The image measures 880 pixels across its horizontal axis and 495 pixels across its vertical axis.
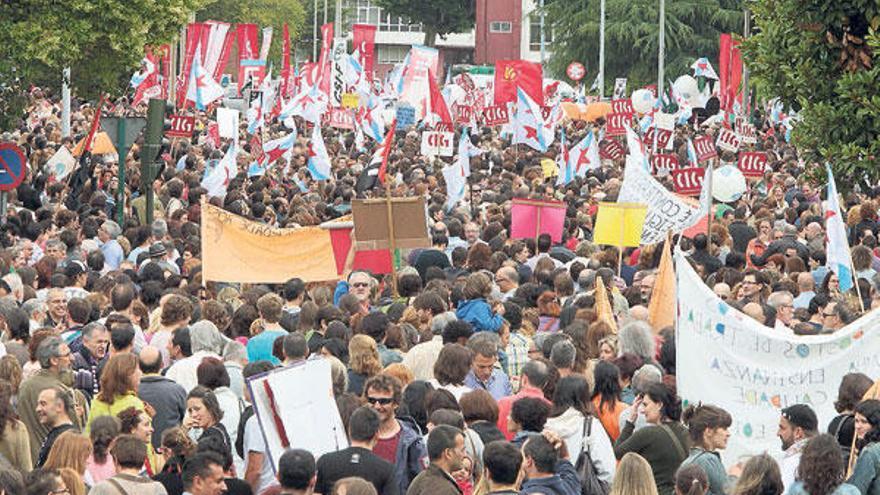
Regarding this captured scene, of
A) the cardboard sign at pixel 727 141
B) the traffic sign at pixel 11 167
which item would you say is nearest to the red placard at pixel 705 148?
the cardboard sign at pixel 727 141

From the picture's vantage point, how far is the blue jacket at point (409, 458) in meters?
10.6

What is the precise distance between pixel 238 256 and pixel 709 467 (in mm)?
9206

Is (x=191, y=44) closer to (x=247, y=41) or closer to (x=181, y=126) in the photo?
(x=181, y=126)

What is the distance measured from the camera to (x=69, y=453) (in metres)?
9.84

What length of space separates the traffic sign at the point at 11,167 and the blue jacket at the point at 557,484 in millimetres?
13965

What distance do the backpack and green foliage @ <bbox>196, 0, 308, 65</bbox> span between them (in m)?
64.2

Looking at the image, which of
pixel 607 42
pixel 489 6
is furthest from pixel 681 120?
pixel 489 6

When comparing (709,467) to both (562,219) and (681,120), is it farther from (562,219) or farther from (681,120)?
(681,120)

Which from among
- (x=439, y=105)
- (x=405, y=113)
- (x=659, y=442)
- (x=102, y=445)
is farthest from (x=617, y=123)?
(x=102, y=445)

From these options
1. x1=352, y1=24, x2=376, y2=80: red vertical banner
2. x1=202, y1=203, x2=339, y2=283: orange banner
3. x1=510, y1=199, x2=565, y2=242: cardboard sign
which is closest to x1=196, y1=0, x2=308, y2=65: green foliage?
x1=352, y1=24, x2=376, y2=80: red vertical banner

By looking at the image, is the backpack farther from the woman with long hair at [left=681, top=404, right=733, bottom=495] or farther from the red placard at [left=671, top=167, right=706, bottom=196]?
the red placard at [left=671, top=167, right=706, bottom=196]

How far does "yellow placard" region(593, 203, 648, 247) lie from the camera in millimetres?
19609

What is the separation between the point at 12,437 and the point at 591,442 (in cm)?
295

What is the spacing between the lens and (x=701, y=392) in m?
12.0
